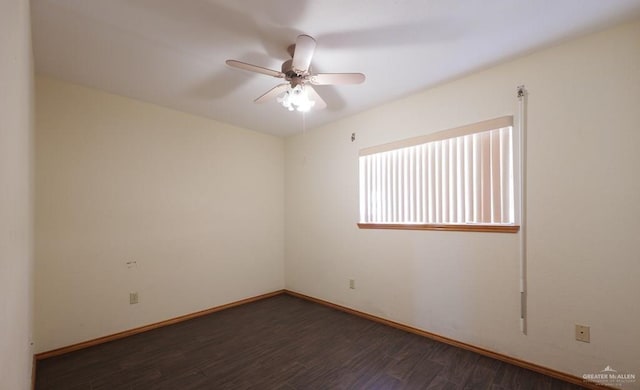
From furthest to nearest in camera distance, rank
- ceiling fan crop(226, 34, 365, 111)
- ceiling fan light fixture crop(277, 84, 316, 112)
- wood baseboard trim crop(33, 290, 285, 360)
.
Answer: wood baseboard trim crop(33, 290, 285, 360) → ceiling fan light fixture crop(277, 84, 316, 112) → ceiling fan crop(226, 34, 365, 111)

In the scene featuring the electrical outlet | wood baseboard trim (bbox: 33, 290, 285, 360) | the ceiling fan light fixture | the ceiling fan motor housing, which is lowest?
wood baseboard trim (bbox: 33, 290, 285, 360)

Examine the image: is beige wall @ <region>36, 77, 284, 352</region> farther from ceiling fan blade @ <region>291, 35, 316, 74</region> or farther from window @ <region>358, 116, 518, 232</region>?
ceiling fan blade @ <region>291, 35, 316, 74</region>

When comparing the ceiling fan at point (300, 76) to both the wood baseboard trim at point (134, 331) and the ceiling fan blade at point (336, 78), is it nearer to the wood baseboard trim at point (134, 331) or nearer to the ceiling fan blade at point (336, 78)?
the ceiling fan blade at point (336, 78)

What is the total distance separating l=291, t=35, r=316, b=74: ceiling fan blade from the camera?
1600 millimetres

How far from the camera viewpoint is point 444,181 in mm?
2518

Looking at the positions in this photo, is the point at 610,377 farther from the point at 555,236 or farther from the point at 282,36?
the point at 282,36

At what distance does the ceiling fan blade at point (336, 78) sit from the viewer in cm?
182

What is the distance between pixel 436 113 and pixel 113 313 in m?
3.66

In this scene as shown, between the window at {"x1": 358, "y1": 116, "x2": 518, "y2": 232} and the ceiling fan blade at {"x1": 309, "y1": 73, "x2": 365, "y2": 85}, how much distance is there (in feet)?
3.64

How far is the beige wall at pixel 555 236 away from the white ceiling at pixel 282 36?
0.23m

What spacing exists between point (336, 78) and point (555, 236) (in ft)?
6.36

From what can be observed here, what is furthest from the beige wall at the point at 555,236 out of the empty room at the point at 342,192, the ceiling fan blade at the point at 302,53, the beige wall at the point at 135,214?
the beige wall at the point at 135,214

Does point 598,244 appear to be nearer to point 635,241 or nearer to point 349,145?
point 635,241

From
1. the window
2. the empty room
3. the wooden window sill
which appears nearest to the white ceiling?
the empty room
